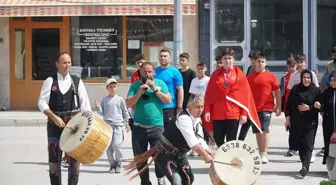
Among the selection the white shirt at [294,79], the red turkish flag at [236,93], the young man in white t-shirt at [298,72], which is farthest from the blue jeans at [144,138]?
the white shirt at [294,79]

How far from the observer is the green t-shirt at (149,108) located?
9438 millimetres

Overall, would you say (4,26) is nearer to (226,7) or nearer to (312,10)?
(226,7)

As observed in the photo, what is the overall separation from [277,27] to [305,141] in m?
10.8

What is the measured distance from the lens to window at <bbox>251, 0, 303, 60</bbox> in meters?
21.6

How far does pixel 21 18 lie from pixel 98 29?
88.4 inches

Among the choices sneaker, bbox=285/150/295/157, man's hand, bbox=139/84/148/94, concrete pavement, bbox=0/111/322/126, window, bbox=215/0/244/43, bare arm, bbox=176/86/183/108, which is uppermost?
window, bbox=215/0/244/43

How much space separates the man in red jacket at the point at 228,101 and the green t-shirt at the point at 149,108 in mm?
1445

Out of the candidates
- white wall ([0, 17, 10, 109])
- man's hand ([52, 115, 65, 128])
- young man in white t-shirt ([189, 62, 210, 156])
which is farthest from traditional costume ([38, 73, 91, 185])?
white wall ([0, 17, 10, 109])

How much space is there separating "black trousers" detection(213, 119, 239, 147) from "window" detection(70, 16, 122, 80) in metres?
11.3

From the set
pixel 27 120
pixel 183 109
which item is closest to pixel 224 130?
pixel 183 109

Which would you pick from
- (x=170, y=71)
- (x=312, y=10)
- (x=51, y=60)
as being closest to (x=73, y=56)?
(x=51, y=60)

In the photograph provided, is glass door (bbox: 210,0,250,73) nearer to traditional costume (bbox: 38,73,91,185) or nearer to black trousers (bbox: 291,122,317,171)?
black trousers (bbox: 291,122,317,171)

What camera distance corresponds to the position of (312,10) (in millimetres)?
21469

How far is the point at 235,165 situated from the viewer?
7426mm
